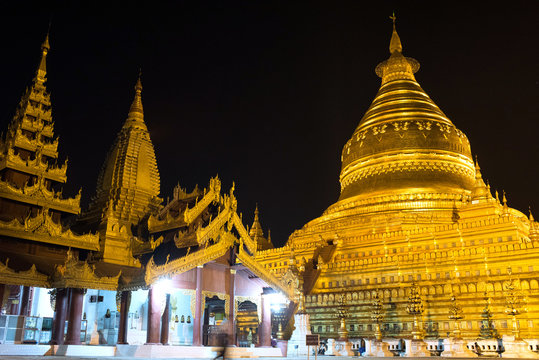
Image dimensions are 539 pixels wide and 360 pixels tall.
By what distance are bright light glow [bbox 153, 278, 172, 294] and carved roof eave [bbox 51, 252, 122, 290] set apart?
1917mm

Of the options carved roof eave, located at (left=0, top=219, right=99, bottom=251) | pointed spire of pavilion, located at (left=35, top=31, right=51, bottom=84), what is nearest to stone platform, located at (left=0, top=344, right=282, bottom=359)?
carved roof eave, located at (left=0, top=219, right=99, bottom=251)

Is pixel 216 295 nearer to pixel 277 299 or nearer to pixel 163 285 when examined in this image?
pixel 163 285

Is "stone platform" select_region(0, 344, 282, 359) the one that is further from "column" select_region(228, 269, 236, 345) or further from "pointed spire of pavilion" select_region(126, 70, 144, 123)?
"pointed spire of pavilion" select_region(126, 70, 144, 123)

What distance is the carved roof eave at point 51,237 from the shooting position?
1700cm

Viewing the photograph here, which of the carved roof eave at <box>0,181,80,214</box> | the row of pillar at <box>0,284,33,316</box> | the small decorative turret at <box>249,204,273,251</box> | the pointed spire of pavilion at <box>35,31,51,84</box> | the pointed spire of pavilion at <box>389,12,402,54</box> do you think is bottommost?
the row of pillar at <box>0,284,33,316</box>

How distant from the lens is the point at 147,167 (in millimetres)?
25047

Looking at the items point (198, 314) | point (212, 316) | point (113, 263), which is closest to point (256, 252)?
point (212, 316)

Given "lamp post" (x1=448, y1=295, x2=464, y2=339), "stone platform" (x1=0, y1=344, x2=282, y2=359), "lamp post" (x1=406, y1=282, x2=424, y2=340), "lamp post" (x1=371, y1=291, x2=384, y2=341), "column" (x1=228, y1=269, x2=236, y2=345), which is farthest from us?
"lamp post" (x1=371, y1=291, x2=384, y2=341)

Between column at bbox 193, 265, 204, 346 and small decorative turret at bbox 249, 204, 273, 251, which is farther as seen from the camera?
small decorative turret at bbox 249, 204, 273, 251

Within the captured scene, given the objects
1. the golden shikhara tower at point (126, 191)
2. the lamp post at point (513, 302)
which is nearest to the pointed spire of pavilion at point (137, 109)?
the golden shikhara tower at point (126, 191)

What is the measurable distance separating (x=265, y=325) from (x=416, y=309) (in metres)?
9.49

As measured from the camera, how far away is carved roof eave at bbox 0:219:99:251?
669 inches

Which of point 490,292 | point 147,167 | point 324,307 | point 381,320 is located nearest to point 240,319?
point 324,307

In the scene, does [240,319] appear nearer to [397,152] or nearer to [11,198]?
[11,198]
